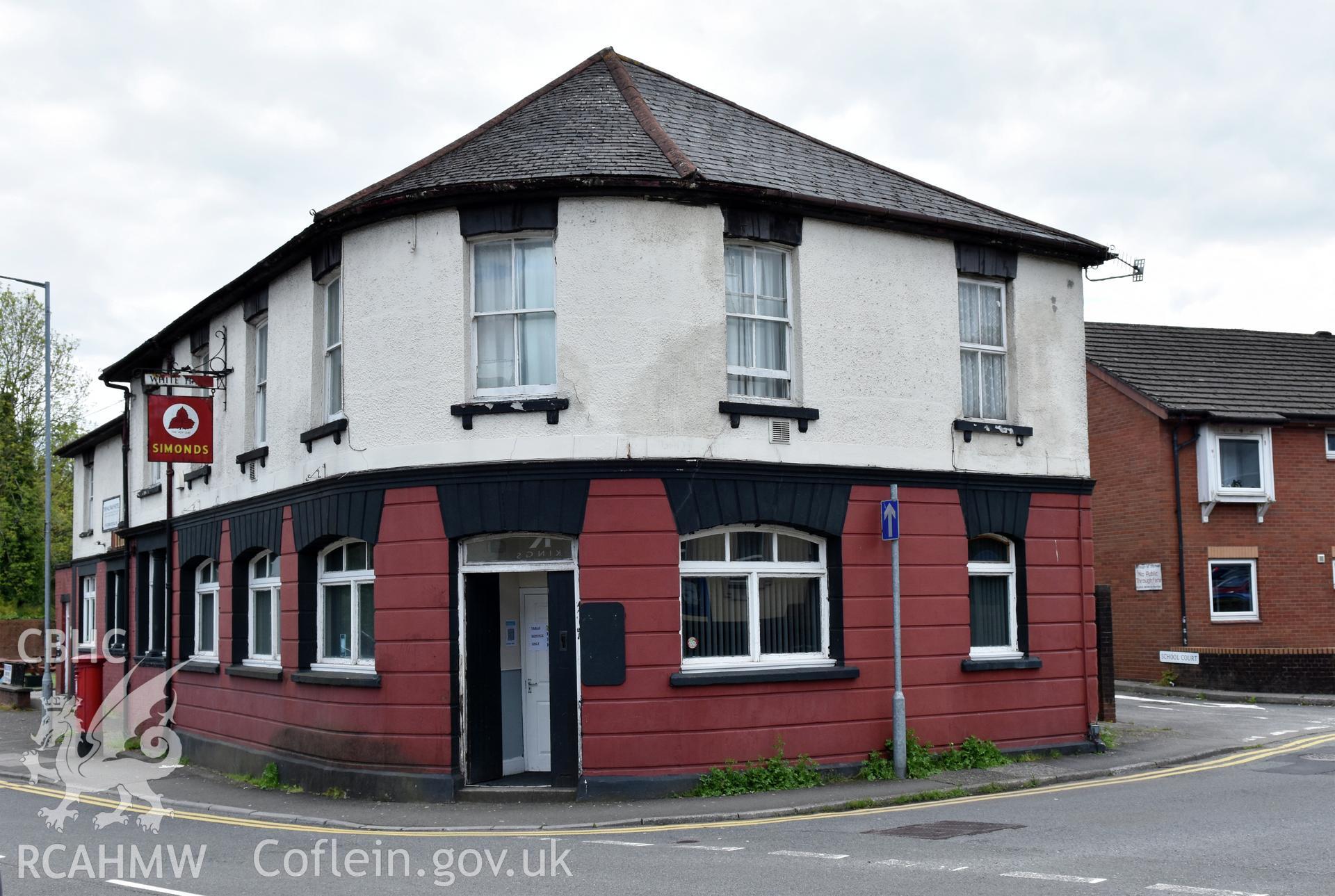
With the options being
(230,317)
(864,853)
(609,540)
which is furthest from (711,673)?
(230,317)

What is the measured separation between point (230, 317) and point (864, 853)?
525 inches

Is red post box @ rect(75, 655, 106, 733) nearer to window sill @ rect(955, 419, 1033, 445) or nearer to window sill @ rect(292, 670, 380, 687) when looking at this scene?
window sill @ rect(292, 670, 380, 687)

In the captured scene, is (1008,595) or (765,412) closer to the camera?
(765,412)

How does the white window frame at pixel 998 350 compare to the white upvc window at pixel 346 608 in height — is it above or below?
above

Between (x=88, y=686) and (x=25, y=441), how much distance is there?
30683 millimetres

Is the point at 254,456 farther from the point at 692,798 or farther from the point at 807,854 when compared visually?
the point at 807,854

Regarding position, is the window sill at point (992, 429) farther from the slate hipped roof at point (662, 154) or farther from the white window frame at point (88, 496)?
the white window frame at point (88, 496)

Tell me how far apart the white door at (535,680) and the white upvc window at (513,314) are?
2.42m

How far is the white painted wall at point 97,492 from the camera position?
2781 centimetres

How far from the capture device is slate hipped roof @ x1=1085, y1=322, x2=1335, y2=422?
91.7ft

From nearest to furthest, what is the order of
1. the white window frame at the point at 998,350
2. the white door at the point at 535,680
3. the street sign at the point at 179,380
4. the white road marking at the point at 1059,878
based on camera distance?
the white road marking at the point at 1059,878
the white door at the point at 535,680
the white window frame at the point at 998,350
the street sign at the point at 179,380

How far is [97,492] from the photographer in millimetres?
29453

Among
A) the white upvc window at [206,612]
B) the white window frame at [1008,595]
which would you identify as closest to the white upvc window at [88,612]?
the white upvc window at [206,612]

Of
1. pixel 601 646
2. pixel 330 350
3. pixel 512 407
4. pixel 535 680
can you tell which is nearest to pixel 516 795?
pixel 535 680
